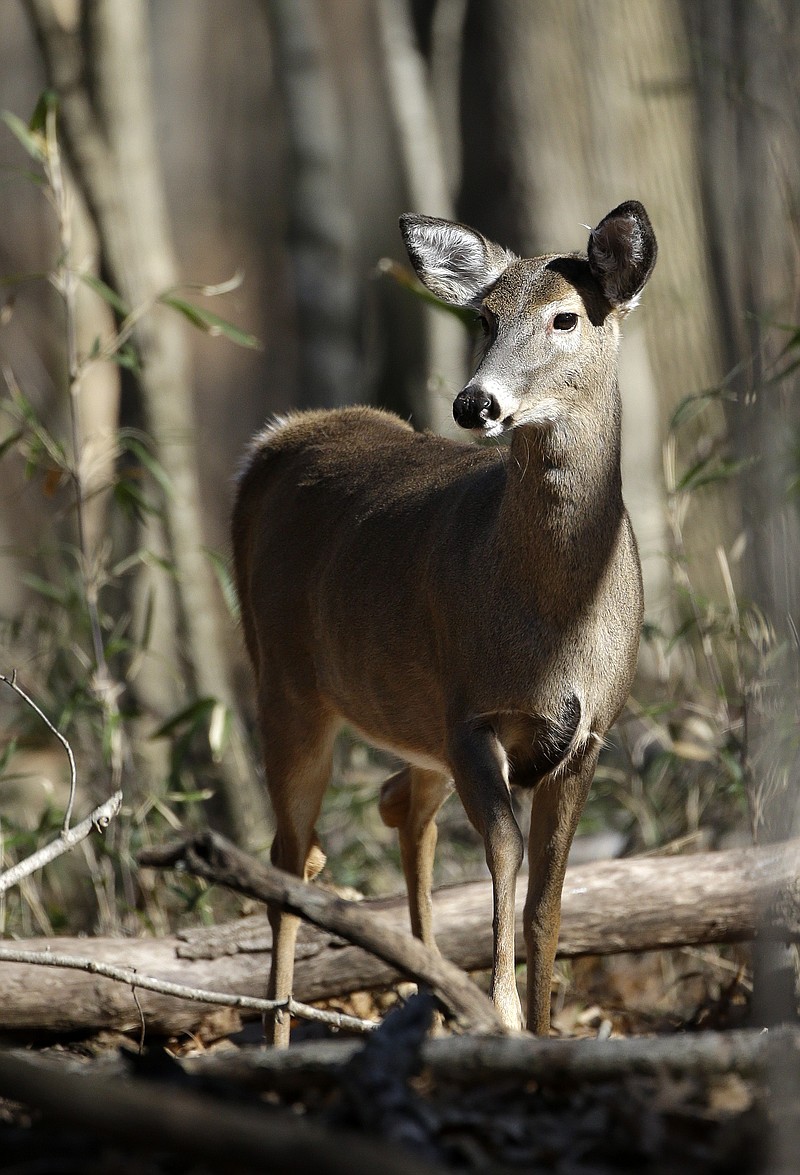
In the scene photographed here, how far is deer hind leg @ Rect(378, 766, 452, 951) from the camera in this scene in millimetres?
4559

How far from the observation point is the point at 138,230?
665cm

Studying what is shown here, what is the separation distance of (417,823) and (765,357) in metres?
2.18

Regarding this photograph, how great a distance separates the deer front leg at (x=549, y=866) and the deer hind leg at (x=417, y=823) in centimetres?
52

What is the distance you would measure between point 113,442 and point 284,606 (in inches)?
59.0

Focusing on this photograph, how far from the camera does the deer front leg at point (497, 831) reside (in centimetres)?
362

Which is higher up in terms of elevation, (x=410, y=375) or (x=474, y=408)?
(x=410, y=375)

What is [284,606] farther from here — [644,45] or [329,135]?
[329,135]

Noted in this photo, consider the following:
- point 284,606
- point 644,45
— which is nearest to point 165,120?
point 644,45

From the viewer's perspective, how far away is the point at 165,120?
64.7 feet

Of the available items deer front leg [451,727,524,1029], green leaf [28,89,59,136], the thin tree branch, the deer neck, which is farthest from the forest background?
the thin tree branch

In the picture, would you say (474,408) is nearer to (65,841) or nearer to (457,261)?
(457,261)

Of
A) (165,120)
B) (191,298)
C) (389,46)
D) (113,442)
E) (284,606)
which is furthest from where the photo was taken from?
(165,120)

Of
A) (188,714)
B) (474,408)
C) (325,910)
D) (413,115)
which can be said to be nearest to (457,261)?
(474,408)

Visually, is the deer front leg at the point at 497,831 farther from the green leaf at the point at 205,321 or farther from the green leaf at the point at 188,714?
the green leaf at the point at 205,321
